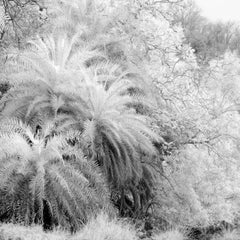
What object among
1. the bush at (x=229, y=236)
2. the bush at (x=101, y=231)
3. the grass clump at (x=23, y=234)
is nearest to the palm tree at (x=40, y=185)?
the bush at (x=101, y=231)

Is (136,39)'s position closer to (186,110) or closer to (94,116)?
(186,110)

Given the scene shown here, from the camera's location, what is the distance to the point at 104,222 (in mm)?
5633

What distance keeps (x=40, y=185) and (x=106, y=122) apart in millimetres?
1693

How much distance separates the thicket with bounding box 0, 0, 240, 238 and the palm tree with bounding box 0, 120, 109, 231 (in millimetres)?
15

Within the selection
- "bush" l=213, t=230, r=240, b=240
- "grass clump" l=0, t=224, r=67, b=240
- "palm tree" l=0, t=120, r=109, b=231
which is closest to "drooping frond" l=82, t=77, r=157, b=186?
"palm tree" l=0, t=120, r=109, b=231

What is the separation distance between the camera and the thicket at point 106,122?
19.2 ft

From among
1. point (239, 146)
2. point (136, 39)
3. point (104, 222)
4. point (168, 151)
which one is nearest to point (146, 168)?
point (168, 151)

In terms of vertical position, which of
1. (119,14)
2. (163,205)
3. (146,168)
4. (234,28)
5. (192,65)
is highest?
(234,28)

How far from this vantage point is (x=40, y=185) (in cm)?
545

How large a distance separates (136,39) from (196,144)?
2.62 m

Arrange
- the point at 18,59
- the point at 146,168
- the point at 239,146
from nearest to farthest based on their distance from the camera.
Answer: the point at 18,59 → the point at 146,168 → the point at 239,146

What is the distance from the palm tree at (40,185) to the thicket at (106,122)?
0.05 ft

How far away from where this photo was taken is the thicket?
5852 millimetres

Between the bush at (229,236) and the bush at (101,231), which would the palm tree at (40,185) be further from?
the bush at (229,236)
